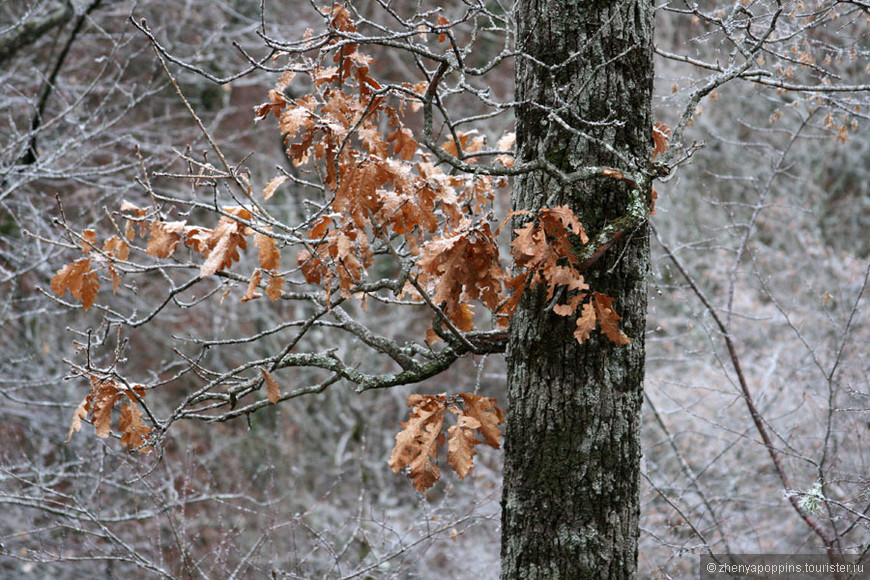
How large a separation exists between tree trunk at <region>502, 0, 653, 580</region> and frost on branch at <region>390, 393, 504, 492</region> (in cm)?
15

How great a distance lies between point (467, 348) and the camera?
3092 millimetres

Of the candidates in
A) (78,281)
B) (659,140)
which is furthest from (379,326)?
(78,281)

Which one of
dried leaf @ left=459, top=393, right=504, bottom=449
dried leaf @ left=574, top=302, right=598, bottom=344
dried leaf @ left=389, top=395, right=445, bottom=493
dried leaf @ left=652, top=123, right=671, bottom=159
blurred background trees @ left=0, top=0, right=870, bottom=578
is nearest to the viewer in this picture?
dried leaf @ left=574, top=302, right=598, bottom=344

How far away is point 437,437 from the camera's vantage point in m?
2.72

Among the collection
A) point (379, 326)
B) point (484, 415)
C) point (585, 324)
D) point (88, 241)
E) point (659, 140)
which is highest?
point (379, 326)

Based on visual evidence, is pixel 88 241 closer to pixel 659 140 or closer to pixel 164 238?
pixel 164 238

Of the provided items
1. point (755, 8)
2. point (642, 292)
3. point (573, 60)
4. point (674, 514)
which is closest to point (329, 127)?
point (573, 60)

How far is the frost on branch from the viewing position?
105 inches

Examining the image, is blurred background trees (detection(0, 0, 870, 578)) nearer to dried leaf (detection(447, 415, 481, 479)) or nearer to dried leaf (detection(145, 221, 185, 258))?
dried leaf (detection(145, 221, 185, 258))

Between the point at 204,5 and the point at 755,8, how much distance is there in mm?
6882

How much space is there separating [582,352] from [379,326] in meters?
8.84

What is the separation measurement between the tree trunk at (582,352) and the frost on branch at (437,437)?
154 mm

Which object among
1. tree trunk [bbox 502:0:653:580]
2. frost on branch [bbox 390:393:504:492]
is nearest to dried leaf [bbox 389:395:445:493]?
frost on branch [bbox 390:393:504:492]

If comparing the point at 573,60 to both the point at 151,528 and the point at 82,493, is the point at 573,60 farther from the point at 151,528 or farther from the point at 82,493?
the point at 151,528
